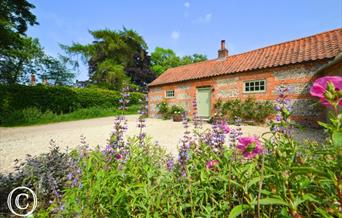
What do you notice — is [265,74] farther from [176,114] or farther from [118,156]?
[118,156]

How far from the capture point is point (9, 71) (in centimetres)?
2705

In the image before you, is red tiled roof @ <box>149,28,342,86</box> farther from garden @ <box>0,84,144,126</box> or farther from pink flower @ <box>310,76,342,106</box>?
pink flower @ <box>310,76,342,106</box>

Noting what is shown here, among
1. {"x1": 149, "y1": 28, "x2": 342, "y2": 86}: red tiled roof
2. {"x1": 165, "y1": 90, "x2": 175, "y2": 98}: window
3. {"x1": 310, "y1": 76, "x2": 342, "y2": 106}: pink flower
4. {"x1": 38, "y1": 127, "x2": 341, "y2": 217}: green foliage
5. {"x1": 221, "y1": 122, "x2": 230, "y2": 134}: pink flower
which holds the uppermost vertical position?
{"x1": 149, "y1": 28, "x2": 342, "y2": 86}: red tiled roof

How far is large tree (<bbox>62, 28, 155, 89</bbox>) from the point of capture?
32750 millimetres

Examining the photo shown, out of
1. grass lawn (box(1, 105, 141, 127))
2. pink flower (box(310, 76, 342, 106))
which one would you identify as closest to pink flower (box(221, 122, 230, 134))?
Result: pink flower (box(310, 76, 342, 106))

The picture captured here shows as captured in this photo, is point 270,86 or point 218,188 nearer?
Answer: point 218,188

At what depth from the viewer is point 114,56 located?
3478 centimetres

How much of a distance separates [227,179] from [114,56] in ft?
118

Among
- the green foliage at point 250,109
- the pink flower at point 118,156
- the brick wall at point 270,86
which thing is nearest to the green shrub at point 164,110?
the brick wall at point 270,86

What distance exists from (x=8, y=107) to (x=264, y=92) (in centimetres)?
1765

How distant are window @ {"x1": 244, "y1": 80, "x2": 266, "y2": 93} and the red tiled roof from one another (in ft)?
2.75

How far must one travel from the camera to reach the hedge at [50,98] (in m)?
15.2

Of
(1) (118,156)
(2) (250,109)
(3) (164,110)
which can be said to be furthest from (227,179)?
(3) (164,110)

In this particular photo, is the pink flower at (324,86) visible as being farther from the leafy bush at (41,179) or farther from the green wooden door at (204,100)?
the green wooden door at (204,100)
